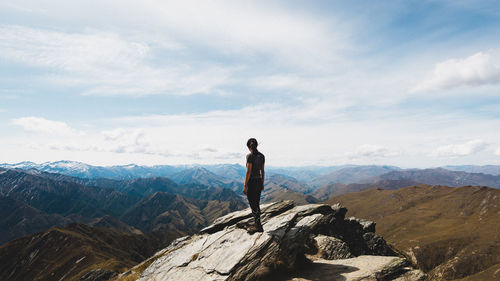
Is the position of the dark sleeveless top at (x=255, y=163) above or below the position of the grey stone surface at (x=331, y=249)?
above

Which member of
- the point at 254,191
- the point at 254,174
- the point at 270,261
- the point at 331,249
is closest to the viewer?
the point at 270,261

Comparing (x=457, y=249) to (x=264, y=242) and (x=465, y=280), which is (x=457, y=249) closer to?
(x=465, y=280)

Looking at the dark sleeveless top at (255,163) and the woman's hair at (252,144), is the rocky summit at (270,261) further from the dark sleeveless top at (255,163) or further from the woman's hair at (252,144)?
the woman's hair at (252,144)

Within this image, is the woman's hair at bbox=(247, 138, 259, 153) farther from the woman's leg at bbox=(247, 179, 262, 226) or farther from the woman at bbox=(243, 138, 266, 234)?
the woman's leg at bbox=(247, 179, 262, 226)

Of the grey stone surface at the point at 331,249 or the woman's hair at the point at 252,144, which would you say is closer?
the woman's hair at the point at 252,144

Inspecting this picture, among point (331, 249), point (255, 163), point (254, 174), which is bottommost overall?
point (331, 249)

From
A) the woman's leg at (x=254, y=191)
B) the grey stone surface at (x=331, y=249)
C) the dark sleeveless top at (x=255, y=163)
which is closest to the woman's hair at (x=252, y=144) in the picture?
the dark sleeveless top at (x=255, y=163)

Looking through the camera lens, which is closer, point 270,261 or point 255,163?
point 270,261

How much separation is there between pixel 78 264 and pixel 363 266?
801ft

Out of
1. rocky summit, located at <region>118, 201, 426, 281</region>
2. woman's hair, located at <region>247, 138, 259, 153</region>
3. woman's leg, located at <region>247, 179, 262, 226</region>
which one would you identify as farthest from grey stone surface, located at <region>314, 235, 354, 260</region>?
woman's hair, located at <region>247, 138, 259, 153</region>

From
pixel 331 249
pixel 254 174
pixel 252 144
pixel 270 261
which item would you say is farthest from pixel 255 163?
pixel 331 249

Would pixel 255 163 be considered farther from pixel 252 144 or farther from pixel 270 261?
pixel 270 261

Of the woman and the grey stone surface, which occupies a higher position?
the woman

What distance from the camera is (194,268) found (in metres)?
17.8
